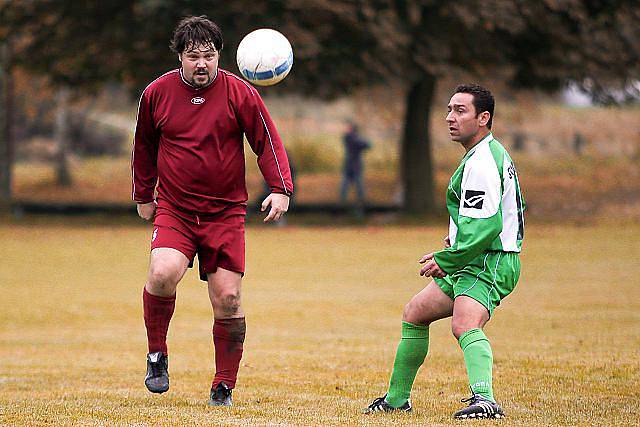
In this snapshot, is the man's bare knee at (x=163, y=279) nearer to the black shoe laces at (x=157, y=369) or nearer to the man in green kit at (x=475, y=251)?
the black shoe laces at (x=157, y=369)

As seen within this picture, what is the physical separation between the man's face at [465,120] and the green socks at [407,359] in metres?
1.18

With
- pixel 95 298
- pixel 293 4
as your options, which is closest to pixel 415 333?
pixel 95 298

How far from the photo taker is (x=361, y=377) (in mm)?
→ 9359

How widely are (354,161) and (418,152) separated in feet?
10.4

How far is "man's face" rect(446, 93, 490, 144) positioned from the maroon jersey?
121 cm

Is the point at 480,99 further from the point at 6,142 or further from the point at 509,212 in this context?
the point at 6,142

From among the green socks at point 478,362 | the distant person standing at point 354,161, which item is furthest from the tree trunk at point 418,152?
the green socks at point 478,362

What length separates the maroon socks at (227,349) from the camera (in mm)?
7645

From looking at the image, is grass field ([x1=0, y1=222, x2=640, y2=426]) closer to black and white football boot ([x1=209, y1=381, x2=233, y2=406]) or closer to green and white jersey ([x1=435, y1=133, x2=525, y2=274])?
black and white football boot ([x1=209, y1=381, x2=233, y2=406])

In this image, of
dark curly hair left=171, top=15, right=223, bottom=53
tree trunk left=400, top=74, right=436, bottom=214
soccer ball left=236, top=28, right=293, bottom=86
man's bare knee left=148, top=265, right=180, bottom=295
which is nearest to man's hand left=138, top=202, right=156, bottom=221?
man's bare knee left=148, top=265, right=180, bottom=295

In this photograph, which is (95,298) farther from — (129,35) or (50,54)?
(50,54)

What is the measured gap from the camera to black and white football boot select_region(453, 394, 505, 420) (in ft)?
21.9

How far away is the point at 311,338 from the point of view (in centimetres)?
1244

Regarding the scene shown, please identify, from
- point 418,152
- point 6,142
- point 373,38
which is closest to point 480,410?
point 373,38
